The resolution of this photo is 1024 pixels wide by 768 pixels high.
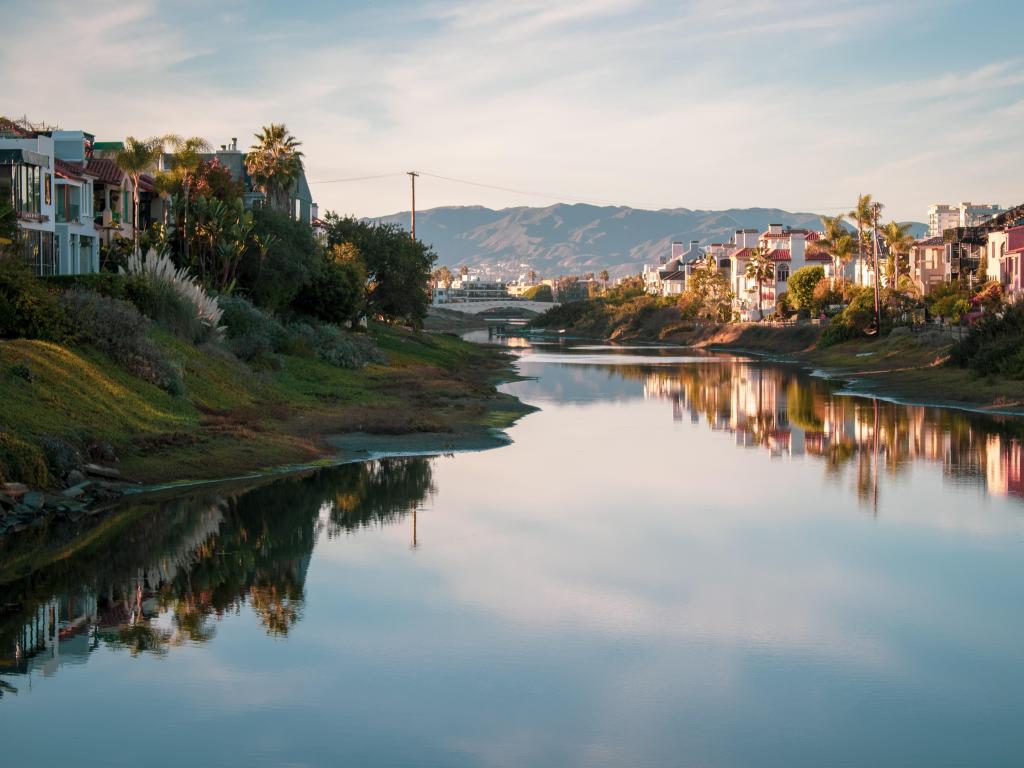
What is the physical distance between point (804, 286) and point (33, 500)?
341 feet

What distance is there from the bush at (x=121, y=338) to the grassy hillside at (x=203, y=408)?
52 cm

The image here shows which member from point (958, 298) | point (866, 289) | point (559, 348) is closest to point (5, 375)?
point (958, 298)

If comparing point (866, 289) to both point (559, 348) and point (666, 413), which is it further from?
point (666, 413)

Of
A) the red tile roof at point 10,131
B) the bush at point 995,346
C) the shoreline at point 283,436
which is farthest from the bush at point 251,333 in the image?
the bush at point 995,346

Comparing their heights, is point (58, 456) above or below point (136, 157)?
below

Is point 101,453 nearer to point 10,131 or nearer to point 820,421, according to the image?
point 820,421

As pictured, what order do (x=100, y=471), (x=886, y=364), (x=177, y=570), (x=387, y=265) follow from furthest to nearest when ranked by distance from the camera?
(x=387, y=265)
(x=886, y=364)
(x=100, y=471)
(x=177, y=570)

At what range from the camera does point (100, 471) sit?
91.5 ft

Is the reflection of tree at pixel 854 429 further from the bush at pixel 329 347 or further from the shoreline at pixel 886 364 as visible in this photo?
the bush at pixel 329 347

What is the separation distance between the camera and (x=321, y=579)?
2134cm

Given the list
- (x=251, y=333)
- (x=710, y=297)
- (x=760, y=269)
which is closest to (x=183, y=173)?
(x=251, y=333)

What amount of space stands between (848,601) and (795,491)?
38.4ft

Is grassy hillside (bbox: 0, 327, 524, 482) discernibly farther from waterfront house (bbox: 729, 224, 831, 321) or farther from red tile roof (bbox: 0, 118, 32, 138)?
waterfront house (bbox: 729, 224, 831, 321)

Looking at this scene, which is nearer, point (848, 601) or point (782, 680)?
point (782, 680)
